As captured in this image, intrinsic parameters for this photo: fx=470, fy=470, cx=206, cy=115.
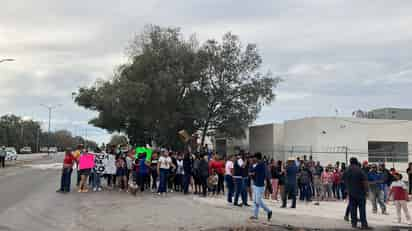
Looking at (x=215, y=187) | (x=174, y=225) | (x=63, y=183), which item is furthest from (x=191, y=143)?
(x=174, y=225)

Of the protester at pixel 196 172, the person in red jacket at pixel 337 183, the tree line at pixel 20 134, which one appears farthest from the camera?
the tree line at pixel 20 134

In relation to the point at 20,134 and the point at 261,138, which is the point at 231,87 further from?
the point at 20,134

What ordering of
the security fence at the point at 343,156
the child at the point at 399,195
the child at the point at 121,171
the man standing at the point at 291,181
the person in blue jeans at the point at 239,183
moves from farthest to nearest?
1. the security fence at the point at 343,156
2. the child at the point at 121,171
3. the man standing at the point at 291,181
4. the person in blue jeans at the point at 239,183
5. the child at the point at 399,195

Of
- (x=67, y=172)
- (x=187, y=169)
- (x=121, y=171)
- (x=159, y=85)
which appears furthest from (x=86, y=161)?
(x=159, y=85)

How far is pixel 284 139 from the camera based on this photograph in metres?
40.1

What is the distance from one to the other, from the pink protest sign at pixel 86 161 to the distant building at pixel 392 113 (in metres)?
35.3

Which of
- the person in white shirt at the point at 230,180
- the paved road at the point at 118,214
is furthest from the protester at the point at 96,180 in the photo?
the person in white shirt at the point at 230,180

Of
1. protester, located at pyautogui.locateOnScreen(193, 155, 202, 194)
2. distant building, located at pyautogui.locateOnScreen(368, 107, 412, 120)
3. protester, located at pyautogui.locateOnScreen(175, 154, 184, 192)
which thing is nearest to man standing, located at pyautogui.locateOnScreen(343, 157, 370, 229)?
protester, located at pyautogui.locateOnScreen(193, 155, 202, 194)

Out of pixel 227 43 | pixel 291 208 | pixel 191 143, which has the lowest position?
pixel 291 208

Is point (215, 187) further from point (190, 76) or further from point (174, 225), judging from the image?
point (190, 76)

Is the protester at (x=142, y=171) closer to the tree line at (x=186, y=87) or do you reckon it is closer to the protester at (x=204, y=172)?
the protester at (x=204, y=172)

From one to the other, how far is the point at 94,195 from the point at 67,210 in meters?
3.45

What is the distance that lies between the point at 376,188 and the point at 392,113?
32.4 m

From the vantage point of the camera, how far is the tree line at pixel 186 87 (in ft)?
122
